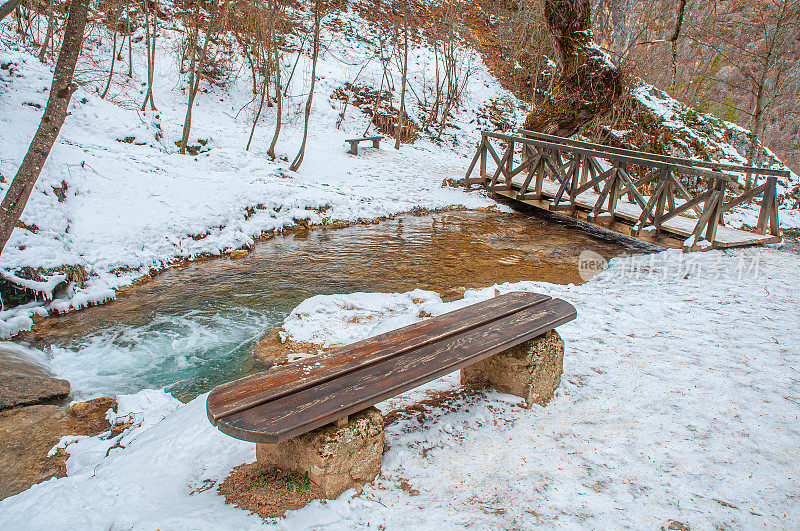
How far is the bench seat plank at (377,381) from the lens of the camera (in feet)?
6.61

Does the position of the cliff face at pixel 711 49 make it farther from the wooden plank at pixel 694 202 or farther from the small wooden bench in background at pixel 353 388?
the small wooden bench in background at pixel 353 388

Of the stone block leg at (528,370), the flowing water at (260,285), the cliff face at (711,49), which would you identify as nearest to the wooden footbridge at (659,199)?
the flowing water at (260,285)

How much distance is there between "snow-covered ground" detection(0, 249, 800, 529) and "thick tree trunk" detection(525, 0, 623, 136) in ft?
29.8

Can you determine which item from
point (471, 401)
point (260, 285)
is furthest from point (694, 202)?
point (260, 285)

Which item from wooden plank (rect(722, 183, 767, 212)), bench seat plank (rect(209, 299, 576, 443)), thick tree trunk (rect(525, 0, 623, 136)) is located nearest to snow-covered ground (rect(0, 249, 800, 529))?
bench seat plank (rect(209, 299, 576, 443))

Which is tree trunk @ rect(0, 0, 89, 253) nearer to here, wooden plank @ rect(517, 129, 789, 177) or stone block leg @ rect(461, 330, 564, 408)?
stone block leg @ rect(461, 330, 564, 408)

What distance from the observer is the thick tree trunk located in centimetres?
1146

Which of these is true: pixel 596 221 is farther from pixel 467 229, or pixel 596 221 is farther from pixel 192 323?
pixel 192 323

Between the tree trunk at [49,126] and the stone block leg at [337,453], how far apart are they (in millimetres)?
3546

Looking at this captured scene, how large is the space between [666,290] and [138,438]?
580cm

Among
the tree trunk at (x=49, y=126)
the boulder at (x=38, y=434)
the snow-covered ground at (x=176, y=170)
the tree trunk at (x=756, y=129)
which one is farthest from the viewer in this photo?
the tree trunk at (x=756, y=129)

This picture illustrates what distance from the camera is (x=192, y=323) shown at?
5.68m

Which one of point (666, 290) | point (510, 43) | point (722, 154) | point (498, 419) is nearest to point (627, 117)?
point (722, 154)

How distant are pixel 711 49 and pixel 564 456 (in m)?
22.8
